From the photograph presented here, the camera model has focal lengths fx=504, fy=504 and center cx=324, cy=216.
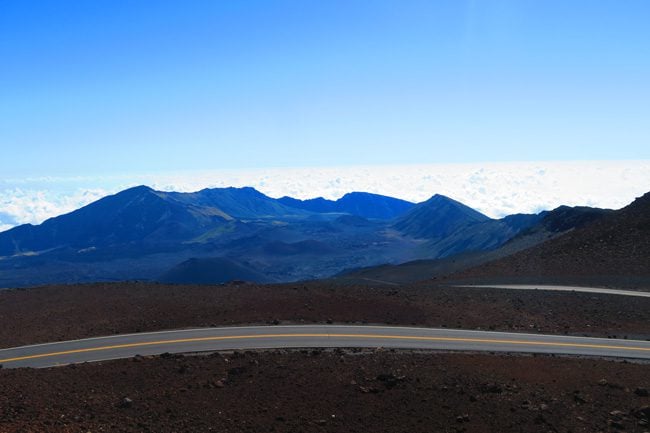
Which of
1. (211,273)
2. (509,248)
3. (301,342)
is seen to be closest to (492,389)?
(301,342)

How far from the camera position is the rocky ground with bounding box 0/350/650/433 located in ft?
62.7

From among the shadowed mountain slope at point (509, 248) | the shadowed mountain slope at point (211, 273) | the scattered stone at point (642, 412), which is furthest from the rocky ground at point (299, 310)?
the shadowed mountain slope at point (211, 273)

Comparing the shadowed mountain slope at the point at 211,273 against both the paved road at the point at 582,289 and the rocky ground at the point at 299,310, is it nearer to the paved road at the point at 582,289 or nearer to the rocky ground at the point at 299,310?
the paved road at the point at 582,289

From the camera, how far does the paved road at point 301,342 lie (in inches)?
1088

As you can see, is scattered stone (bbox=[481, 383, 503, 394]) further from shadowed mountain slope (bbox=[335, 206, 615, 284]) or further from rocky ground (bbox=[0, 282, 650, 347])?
shadowed mountain slope (bbox=[335, 206, 615, 284])

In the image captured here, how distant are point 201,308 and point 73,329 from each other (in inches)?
330

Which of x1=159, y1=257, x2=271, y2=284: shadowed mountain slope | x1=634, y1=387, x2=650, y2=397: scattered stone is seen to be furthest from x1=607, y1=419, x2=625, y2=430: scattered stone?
x1=159, y1=257, x2=271, y2=284: shadowed mountain slope

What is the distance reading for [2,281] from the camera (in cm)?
19488

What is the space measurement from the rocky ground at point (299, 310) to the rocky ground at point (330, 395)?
25.6 feet

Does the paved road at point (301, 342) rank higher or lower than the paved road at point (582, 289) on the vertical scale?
lower

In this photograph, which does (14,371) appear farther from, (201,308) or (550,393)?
(550,393)

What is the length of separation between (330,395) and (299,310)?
1446 centimetres

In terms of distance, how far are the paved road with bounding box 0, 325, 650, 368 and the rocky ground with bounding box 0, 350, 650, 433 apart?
2.04m

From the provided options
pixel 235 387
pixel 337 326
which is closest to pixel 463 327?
pixel 337 326
